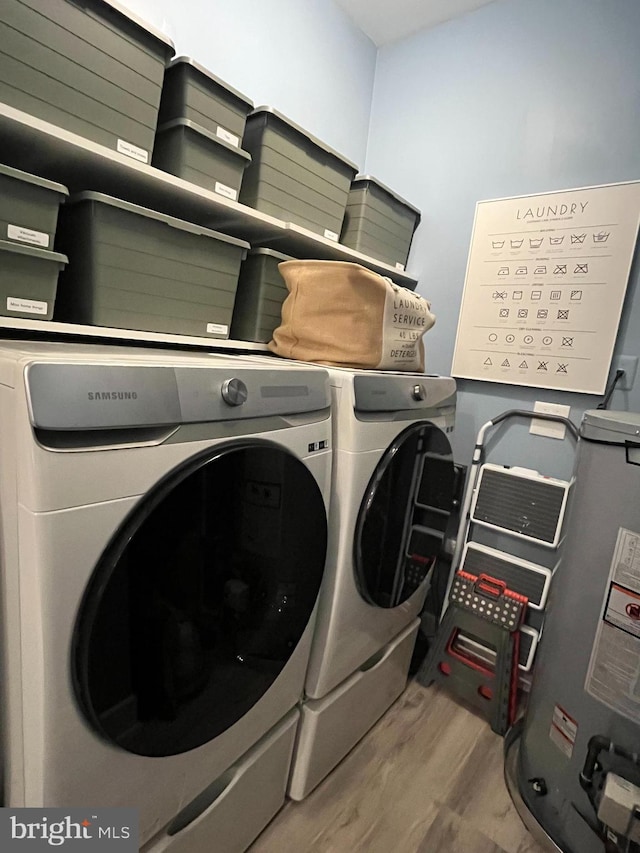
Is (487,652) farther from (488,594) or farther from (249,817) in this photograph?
(249,817)

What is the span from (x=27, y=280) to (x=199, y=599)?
0.74 m

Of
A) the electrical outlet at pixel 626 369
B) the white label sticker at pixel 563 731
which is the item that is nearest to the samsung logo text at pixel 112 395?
the white label sticker at pixel 563 731

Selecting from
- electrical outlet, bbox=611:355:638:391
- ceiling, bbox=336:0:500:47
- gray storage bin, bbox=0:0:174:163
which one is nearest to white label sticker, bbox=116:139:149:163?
gray storage bin, bbox=0:0:174:163

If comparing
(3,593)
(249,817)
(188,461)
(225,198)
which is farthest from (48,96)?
(249,817)

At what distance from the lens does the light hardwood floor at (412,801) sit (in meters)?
1.18

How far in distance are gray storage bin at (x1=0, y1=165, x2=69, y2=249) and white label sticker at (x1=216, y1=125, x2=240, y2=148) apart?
477mm

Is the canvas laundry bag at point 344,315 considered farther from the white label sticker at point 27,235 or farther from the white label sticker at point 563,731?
the white label sticker at point 563,731

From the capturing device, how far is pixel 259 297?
1433mm

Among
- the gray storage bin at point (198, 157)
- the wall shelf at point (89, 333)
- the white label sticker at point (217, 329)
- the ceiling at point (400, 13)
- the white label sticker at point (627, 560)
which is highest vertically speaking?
the ceiling at point (400, 13)

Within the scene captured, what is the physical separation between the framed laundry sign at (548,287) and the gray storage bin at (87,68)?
1.29m

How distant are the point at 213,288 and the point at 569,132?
4.73 feet

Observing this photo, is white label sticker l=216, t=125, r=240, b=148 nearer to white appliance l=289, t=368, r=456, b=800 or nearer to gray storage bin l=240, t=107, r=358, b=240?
gray storage bin l=240, t=107, r=358, b=240

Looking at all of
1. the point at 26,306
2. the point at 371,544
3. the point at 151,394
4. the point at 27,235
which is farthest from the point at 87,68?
the point at 371,544

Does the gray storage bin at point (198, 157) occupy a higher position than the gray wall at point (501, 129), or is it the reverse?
the gray wall at point (501, 129)
